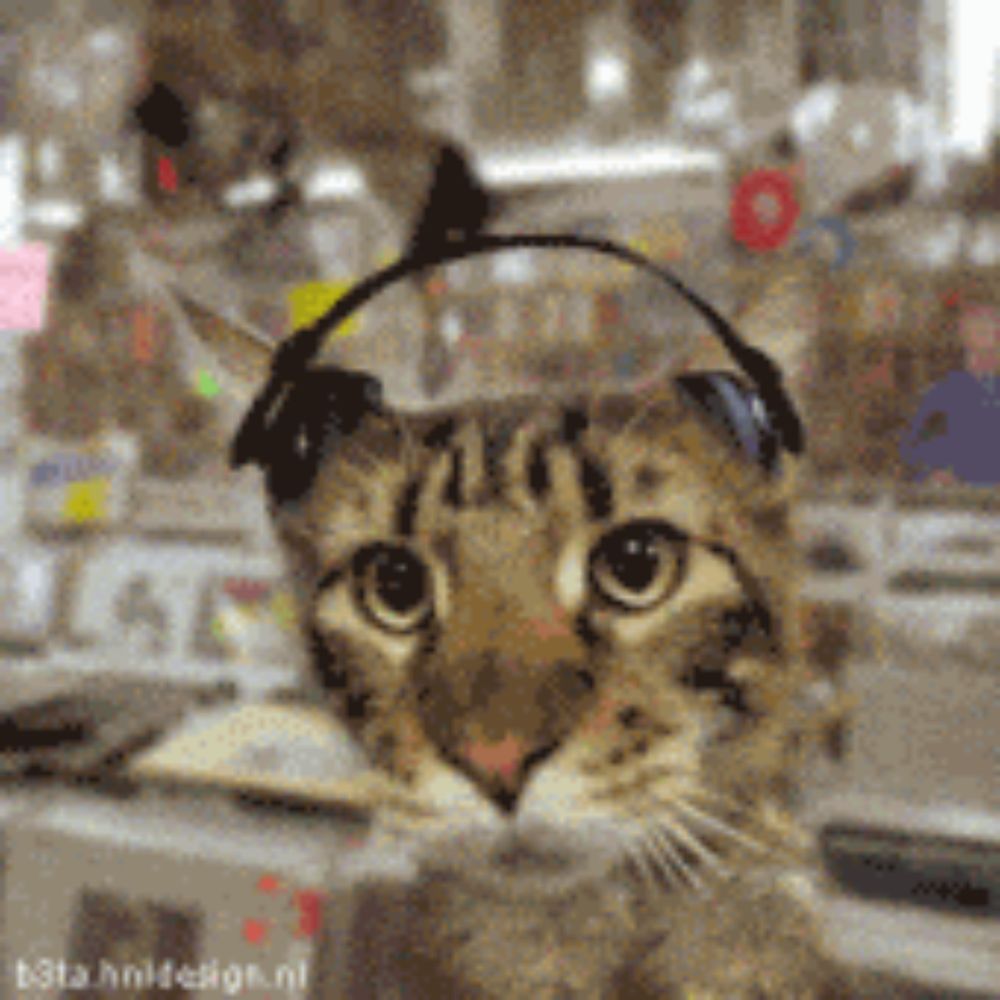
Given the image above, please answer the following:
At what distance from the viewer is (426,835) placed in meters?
0.68

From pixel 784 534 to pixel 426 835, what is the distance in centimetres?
34

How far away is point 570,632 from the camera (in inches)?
25.4

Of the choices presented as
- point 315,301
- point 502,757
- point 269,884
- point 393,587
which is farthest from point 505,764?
point 315,301

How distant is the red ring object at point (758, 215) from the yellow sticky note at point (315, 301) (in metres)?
0.30

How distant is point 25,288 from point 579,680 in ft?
1.89

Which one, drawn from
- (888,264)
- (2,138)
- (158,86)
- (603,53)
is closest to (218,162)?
(158,86)

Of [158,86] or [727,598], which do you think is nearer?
[727,598]

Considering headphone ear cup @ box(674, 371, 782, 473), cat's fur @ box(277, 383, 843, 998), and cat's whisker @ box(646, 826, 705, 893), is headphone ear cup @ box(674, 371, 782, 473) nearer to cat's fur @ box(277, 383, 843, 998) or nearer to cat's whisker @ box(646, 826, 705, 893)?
cat's fur @ box(277, 383, 843, 998)

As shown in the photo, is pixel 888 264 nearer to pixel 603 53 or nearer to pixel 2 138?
pixel 603 53

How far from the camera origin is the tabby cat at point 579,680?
0.63 m

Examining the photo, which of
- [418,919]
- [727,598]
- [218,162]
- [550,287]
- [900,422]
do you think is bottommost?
[418,919]

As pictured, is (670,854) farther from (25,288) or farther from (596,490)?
(25,288)

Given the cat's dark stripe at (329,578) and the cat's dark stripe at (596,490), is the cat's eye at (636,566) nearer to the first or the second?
the cat's dark stripe at (596,490)

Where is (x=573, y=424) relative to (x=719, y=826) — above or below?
above
